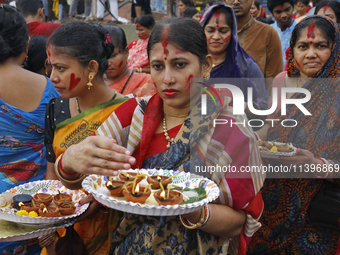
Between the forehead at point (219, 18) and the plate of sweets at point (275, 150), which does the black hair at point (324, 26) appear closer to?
the forehead at point (219, 18)

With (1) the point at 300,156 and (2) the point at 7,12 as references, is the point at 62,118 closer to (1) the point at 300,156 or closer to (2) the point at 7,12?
(2) the point at 7,12

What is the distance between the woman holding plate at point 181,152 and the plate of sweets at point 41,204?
152mm

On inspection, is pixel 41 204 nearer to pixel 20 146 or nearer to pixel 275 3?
pixel 20 146

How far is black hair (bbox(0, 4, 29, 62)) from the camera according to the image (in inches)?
103

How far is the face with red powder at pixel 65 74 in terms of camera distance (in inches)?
93.3

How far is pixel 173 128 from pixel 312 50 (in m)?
1.79

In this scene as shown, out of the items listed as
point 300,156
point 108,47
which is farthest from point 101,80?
point 300,156

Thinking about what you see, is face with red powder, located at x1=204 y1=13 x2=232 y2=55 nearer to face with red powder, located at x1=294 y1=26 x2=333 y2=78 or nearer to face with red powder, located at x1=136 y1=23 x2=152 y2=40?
face with red powder, located at x1=294 y1=26 x2=333 y2=78

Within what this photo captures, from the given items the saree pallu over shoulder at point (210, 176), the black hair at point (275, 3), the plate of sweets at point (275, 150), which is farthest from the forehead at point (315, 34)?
the black hair at point (275, 3)

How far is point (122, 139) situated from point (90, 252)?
822 mm

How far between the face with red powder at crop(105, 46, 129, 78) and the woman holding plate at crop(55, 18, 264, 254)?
209cm

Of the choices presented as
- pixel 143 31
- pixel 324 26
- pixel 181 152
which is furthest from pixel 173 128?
pixel 143 31

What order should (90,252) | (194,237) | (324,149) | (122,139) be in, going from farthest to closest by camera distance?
(324,149) → (90,252) → (122,139) → (194,237)

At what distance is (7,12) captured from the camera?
266 cm
